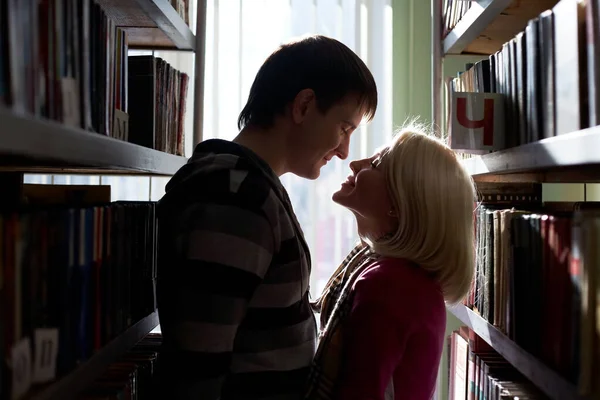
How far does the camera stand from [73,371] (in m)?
0.78

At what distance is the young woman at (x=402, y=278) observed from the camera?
3.56 feet

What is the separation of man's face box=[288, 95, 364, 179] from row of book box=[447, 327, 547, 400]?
25.1 inches

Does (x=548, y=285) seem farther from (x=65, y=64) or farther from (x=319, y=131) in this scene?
(x=65, y=64)

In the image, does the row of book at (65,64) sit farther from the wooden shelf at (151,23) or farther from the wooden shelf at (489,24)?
the wooden shelf at (489,24)

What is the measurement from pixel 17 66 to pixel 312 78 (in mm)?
650

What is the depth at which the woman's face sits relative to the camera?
1298 millimetres

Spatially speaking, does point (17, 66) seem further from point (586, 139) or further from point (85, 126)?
point (586, 139)

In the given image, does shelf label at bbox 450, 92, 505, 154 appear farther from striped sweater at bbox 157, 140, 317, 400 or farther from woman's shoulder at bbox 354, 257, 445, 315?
striped sweater at bbox 157, 140, 317, 400

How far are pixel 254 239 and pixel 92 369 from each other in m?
0.33

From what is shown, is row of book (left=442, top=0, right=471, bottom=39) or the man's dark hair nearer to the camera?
the man's dark hair

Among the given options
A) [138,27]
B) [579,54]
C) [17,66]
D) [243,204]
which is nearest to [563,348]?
[579,54]

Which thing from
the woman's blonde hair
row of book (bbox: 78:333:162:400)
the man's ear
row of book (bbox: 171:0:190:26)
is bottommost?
row of book (bbox: 78:333:162:400)

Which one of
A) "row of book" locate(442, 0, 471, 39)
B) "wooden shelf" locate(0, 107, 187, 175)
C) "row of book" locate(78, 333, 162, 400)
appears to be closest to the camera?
"wooden shelf" locate(0, 107, 187, 175)

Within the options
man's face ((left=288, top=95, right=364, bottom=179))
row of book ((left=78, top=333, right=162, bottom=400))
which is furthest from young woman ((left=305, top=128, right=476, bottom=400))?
row of book ((left=78, top=333, right=162, bottom=400))
